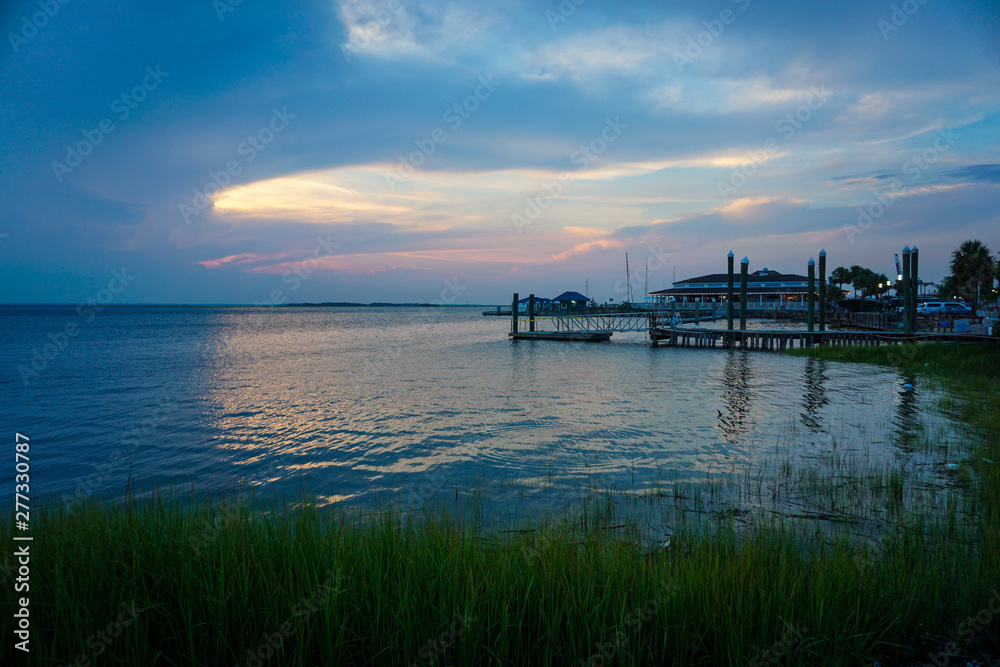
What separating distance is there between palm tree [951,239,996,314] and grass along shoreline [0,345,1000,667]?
59391mm

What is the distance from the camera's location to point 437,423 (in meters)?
13.5

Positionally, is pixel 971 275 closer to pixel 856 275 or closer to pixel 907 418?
pixel 856 275

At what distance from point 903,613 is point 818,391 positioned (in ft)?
50.4

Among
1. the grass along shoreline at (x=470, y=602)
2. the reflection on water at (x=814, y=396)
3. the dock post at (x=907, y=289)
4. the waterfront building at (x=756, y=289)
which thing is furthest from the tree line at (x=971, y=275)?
the grass along shoreline at (x=470, y=602)

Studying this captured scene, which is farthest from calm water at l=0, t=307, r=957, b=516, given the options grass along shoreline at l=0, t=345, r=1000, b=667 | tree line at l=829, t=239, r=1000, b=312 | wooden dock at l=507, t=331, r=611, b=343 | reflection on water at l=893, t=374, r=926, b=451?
tree line at l=829, t=239, r=1000, b=312

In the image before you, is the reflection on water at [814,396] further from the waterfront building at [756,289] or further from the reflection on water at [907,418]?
the waterfront building at [756,289]

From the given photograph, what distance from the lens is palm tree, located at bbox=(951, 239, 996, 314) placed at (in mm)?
48625

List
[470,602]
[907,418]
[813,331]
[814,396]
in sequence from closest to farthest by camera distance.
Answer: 1. [470,602]
2. [907,418]
3. [814,396]
4. [813,331]

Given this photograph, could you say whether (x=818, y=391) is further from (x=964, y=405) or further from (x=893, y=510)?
(x=893, y=510)

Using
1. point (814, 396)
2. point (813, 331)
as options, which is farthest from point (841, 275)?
point (814, 396)

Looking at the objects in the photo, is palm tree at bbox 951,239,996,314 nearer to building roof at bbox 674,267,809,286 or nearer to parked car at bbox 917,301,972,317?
parked car at bbox 917,301,972,317

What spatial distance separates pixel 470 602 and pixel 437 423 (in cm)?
1020

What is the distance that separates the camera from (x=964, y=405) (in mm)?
12719

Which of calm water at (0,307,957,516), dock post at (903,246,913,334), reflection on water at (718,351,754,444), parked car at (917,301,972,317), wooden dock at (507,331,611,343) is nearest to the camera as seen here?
calm water at (0,307,957,516)
